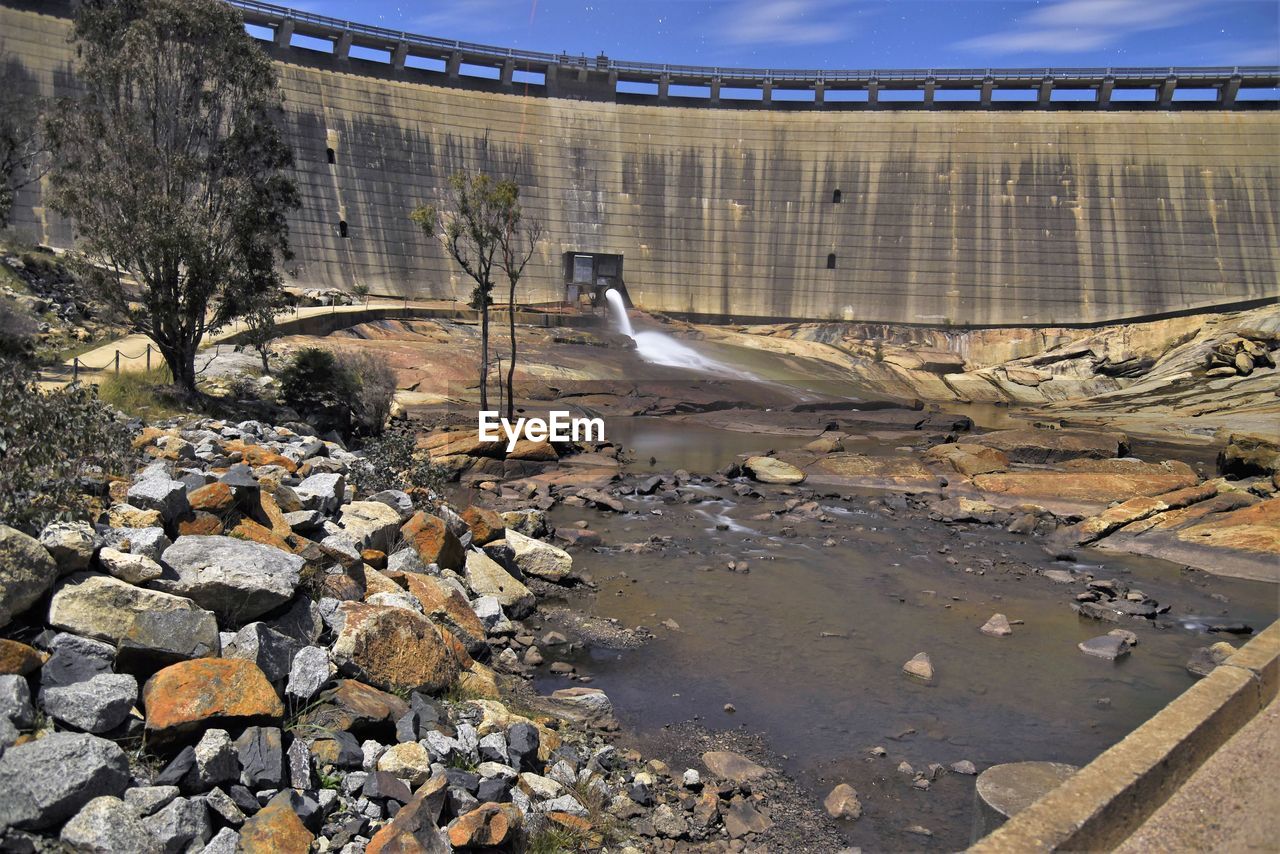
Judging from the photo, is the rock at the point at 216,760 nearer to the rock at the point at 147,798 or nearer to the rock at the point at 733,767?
the rock at the point at 147,798

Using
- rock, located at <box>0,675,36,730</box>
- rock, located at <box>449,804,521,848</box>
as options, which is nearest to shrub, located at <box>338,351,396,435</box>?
rock, located at <box>0,675,36,730</box>

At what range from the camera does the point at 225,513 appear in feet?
25.1

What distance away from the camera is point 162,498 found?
7004mm


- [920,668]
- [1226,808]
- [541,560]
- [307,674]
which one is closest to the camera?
[1226,808]

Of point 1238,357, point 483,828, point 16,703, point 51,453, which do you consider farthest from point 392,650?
point 1238,357

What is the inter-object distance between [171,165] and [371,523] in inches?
436

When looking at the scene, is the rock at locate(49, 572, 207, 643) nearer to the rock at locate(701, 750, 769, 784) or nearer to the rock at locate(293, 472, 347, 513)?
the rock at locate(293, 472, 347, 513)

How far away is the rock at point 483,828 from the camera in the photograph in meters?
5.11

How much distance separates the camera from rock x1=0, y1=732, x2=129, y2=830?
4078mm

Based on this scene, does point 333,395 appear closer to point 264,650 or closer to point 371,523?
Result: point 371,523

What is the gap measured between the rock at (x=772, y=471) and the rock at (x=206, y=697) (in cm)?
1580

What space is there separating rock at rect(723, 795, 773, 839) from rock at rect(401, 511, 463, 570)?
14.8 feet

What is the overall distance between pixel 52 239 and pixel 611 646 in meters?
39.1

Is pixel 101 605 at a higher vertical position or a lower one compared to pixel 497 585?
higher
